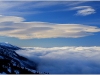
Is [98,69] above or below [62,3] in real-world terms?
below

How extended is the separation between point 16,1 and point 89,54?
3.42 meters

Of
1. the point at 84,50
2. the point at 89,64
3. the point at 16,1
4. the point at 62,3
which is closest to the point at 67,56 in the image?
the point at 89,64

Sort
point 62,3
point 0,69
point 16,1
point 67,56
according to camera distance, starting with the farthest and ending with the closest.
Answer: point 67,56, point 0,69, point 62,3, point 16,1

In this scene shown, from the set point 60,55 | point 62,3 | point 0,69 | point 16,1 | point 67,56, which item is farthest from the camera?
point 67,56

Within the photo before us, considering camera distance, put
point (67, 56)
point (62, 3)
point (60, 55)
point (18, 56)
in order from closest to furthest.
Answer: point (62, 3), point (60, 55), point (67, 56), point (18, 56)

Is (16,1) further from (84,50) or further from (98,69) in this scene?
(98,69)

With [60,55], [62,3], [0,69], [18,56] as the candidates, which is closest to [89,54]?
[60,55]

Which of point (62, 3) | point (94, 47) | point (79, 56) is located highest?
point (62, 3)

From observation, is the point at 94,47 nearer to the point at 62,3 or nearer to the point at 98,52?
the point at 98,52

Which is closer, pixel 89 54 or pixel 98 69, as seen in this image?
pixel 98 69

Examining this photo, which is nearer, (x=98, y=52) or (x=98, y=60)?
(x=98, y=52)

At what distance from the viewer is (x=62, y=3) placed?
6062mm

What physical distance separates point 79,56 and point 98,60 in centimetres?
90

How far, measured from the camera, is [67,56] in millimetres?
8773
